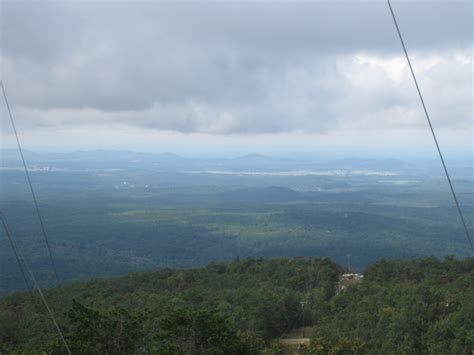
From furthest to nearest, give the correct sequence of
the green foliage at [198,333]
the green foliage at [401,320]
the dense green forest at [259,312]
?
1. the green foliage at [401,320]
2. the dense green forest at [259,312]
3. the green foliage at [198,333]

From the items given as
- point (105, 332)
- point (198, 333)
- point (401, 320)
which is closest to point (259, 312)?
point (401, 320)

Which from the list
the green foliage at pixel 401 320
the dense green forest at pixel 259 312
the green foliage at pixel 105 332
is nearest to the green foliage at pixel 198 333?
the dense green forest at pixel 259 312

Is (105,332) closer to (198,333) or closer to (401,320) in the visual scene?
(198,333)

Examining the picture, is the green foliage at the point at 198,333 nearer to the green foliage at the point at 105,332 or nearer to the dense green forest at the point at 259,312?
the dense green forest at the point at 259,312

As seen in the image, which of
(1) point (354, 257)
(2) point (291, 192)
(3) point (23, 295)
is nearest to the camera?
(3) point (23, 295)

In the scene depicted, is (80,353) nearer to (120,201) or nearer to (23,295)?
(23,295)

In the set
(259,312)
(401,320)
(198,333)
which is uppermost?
(198,333)

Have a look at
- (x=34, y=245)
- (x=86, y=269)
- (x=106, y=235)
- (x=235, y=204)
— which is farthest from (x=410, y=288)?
(x=235, y=204)

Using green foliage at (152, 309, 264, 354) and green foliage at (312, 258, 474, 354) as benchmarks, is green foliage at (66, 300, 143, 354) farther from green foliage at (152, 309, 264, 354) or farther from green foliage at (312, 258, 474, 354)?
green foliage at (312, 258, 474, 354)
